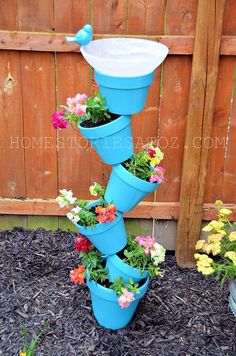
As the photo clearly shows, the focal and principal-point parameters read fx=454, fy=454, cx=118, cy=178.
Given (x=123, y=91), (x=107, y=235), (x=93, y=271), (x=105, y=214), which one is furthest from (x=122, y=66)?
(x=93, y=271)

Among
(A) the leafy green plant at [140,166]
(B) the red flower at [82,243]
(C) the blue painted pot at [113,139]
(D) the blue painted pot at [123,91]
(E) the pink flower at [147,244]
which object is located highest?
(D) the blue painted pot at [123,91]

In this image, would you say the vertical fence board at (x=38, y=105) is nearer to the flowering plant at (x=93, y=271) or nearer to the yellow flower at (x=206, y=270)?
the flowering plant at (x=93, y=271)

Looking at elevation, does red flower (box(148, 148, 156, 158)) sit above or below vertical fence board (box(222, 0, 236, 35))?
below

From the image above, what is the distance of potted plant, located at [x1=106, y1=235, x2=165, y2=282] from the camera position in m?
2.18

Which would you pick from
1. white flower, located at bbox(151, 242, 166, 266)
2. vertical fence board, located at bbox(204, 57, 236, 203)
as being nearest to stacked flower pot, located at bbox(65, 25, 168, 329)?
white flower, located at bbox(151, 242, 166, 266)

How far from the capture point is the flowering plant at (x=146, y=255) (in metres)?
2.17

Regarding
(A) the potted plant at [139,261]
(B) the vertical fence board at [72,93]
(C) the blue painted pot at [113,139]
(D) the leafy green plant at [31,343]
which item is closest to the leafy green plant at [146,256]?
(A) the potted plant at [139,261]

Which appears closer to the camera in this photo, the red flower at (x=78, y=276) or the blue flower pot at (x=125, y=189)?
the blue flower pot at (x=125, y=189)

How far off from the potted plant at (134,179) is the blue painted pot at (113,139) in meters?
0.05

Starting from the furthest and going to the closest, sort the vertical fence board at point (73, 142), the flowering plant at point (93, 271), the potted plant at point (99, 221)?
1. the vertical fence board at point (73, 142)
2. the flowering plant at point (93, 271)
3. the potted plant at point (99, 221)

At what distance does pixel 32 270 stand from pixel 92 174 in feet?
2.29

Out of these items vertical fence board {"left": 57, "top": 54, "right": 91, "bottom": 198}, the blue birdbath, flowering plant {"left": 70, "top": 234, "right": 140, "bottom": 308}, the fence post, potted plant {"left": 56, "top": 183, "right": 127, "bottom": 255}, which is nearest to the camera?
the blue birdbath

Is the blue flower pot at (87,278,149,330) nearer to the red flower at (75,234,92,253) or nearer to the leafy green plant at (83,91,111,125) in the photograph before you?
the red flower at (75,234,92,253)

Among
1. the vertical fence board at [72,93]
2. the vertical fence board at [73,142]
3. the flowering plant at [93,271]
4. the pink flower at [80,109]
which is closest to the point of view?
the pink flower at [80,109]
